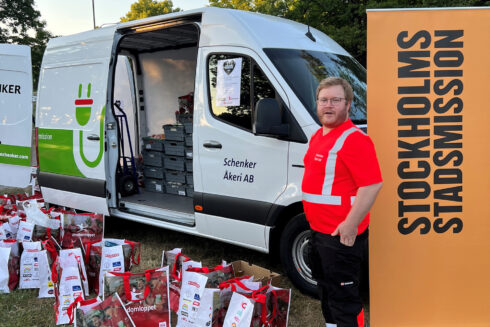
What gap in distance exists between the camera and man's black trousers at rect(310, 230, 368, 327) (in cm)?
246

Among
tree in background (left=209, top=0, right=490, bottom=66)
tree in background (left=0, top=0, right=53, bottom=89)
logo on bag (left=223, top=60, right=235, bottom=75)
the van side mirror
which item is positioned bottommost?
the van side mirror

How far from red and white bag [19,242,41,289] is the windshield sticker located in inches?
83.5

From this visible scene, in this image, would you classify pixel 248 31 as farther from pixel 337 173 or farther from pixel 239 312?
pixel 239 312

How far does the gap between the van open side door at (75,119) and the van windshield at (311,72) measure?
222 centimetres

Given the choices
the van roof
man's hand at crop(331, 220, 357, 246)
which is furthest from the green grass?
the van roof

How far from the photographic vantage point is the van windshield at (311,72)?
3.72 metres

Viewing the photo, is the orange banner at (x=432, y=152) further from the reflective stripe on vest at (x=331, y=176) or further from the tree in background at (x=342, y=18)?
the tree in background at (x=342, y=18)

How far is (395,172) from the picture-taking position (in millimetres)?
2912

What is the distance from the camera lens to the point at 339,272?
8.07ft

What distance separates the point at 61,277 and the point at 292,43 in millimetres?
2812

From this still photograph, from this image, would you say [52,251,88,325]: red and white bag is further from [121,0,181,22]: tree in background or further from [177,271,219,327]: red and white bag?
[121,0,181,22]: tree in background

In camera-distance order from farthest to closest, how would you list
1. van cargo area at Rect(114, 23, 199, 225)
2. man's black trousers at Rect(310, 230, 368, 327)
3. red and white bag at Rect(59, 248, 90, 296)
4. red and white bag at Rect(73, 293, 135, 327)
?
van cargo area at Rect(114, 23, 199, 225) → red and white bag at Rect(59, 248, 90, 296) → red and white bag at Rect(73, 293, 135, 327) → man's black trousers at Rect(310, 230, 368, 327)

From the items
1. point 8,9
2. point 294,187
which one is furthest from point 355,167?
point 8,9

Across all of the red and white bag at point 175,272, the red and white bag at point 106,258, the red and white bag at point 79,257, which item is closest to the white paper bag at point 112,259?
the red and white bag at point 106,258
